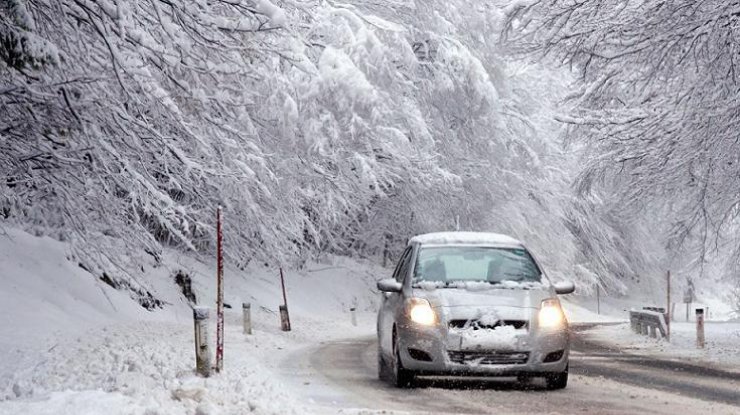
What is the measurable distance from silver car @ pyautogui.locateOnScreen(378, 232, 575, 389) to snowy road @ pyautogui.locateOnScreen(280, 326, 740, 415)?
0.87ft

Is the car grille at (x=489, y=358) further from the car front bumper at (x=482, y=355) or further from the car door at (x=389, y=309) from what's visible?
the car door at (x=389, y=309)

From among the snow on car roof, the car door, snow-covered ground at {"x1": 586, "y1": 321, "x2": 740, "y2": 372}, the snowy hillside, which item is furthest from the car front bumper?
snow-covered ground at {"x1": 586, "y1": 321, "x2": 740, "y2": 372}

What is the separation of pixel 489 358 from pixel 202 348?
3.03 metres

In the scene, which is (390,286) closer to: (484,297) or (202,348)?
(484,297)

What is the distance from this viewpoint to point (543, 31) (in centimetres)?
1805

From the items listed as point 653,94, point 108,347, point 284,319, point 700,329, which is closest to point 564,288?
point 108,347

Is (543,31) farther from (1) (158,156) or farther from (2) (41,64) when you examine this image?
(2) (41,64)

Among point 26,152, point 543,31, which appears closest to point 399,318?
point 26,152

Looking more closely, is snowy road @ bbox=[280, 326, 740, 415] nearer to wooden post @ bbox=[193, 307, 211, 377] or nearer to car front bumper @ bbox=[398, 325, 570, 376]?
car front bumper @ bbox=[398, 325, 570, 376]

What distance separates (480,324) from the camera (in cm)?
1169

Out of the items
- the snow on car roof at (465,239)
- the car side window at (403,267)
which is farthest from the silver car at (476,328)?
the snow on car roof at (465,239)

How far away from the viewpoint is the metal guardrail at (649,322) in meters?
24.5

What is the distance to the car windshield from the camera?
12.9 metres

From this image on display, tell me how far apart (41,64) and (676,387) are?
780cm
